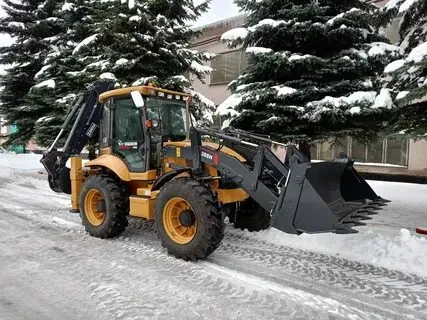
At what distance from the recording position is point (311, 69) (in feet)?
29.2

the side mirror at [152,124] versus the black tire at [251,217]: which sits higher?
the side mirror at [152,124]

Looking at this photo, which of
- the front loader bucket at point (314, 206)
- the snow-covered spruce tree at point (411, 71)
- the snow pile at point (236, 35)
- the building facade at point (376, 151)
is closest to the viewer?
the front loader bucket at point (314, 206)

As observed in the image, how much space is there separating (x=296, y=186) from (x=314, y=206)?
0.32 m

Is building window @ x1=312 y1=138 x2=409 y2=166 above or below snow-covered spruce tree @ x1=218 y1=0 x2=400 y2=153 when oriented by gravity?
below

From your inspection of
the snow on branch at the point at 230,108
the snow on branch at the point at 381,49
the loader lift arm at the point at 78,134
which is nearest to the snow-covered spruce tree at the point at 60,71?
the loader lift arm at the point at 78,134

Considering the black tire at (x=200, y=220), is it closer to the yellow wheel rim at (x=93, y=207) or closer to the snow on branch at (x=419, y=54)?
the yellow wheel rim at (x=93, y=207)

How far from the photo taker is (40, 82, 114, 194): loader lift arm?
25.5 ft

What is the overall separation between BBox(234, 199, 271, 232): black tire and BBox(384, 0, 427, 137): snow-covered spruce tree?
267 centimetres

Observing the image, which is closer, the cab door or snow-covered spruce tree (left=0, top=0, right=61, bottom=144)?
the cab door

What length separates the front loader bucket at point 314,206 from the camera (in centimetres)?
456

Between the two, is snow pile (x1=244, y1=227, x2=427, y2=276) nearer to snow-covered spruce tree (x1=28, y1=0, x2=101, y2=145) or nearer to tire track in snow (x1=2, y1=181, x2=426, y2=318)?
tire track in snow (x1=2, y1=181, x2=426, y2=318)

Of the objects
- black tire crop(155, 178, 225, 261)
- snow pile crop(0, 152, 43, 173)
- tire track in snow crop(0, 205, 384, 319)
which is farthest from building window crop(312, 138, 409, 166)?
snow pile crop(0, 152, 43, 173)

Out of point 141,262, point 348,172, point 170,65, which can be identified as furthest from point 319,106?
point 170,65

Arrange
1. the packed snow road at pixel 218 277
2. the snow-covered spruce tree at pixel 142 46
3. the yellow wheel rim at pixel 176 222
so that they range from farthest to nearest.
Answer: the snow-covered spruce tree at pixel 142 46 → the yellow wheel rim at pixel 176 222 → the packed snow road at pixel 218 277
